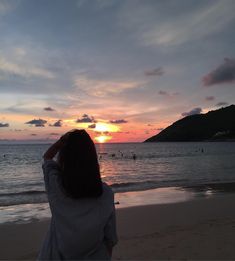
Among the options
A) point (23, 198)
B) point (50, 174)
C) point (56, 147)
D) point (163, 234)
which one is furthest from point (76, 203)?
point (23, 198)

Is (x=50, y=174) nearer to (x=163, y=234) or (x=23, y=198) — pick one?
(x=163, y=234)

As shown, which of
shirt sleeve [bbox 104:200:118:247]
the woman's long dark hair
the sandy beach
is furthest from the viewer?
the sandy beach

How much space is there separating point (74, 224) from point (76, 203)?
144mm

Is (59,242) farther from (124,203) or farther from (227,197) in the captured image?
(227,197)

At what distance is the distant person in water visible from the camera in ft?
8.43

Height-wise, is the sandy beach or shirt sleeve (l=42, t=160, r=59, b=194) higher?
shirt sleeve (l=42, t=160, r=59, b=194)

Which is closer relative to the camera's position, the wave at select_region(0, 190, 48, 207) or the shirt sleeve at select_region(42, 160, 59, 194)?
the shirt sleeve at select_region(42, 160, 59, 194)

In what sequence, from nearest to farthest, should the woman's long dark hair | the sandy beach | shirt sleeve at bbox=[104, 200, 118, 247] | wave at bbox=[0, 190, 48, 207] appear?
the woman's long dark hair, shirt sleeve at bbox=[104, 200, 118, 247], the sandy beach, wave at bbox=[0, 190, 48, 207]

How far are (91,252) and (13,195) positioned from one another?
18.3 meters

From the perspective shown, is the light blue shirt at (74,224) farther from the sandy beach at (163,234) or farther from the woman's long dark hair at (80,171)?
the sandy beach at (163,234)

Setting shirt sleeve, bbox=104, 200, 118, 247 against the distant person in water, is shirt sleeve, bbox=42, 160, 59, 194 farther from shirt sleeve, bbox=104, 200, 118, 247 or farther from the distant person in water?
shirt sleeve, bbox=104, 200, 118, 247

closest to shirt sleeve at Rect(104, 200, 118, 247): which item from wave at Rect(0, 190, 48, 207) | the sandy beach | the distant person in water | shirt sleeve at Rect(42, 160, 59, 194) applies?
the distant person in water

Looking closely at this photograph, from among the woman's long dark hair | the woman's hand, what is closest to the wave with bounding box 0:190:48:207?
the woman's hand

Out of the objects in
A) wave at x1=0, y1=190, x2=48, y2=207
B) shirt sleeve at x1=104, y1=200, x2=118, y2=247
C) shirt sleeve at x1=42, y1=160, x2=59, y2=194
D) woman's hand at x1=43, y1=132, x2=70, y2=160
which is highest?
woman's hand at x1=43, y1=132, x2=70, y2=160
